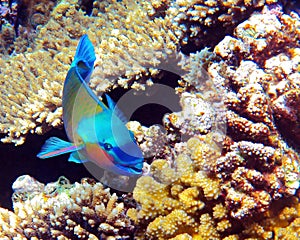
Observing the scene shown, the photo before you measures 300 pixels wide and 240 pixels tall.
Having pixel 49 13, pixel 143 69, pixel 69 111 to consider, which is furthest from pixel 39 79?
pixel 69 111

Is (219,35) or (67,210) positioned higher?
(219,35)

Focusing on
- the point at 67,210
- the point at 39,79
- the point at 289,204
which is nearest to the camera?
the point at 289,204

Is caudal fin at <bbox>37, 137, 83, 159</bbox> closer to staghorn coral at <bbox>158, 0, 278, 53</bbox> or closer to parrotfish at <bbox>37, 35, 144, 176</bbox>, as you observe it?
parrotfish at <bbox>37, 35, 144, 176</bbox>

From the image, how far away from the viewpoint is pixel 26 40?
16.5 feet

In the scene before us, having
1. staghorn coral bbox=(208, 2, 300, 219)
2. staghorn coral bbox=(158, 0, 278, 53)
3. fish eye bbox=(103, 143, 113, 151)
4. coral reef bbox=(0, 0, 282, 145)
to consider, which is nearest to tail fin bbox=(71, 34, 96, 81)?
fish eye bbox=(103, 143, 113, 151)

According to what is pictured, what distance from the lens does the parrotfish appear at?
1618 mm

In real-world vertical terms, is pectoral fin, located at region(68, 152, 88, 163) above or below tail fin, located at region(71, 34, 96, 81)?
below

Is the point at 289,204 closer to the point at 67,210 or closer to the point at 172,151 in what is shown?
the point at 172,151

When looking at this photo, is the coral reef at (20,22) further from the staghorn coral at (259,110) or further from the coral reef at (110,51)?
the staghorn coral at (259,110)

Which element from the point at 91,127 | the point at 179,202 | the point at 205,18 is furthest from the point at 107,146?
the point at 205,18

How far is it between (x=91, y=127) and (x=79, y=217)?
140cm

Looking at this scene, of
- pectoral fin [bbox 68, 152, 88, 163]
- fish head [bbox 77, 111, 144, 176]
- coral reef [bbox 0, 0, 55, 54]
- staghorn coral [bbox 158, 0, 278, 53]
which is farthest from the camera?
coral reef [bbox 0, 0, 55, 54]

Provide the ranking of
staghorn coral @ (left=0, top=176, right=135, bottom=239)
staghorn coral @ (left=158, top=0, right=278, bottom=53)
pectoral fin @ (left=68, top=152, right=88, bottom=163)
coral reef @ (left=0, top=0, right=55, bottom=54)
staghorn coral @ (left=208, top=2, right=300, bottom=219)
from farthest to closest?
coral reef @ (left=0, top=0, right=55, bottom=54), staghorn coral @ (left=158, top=0, right=278, bottom=53), staghorn coral @ (left=0, top=176, right=135, bottom=239), staghorn coral @ (left=208, top=2, right=300, bottom=219), pectoral fin @ (left=68, top=152, right=88, bottom=163)

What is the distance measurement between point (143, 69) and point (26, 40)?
2.74 meters
